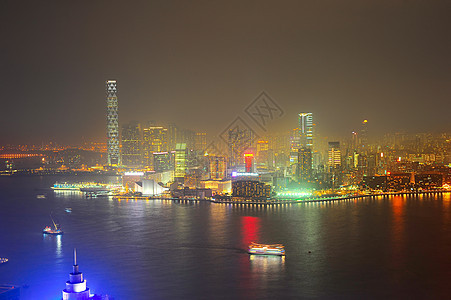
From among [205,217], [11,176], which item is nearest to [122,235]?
[205,217]

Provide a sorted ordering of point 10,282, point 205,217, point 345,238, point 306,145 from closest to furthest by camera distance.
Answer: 1. point 10,282
2. point 345,238
3. point 205,217
4. point 306,145

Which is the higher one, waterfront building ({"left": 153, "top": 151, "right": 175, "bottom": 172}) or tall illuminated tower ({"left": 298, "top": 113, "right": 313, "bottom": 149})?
tall illuminated tower ({"left": 298, "top": 113, "right": 313, "bottom": 149})

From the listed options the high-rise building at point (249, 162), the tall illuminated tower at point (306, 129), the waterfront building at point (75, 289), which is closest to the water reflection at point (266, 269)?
the waterfront building at point (75, 289)

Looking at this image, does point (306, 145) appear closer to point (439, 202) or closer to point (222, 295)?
point (439, 202)

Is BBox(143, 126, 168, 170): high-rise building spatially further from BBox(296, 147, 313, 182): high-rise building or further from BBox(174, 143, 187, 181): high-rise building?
BBox(296, 147, 313, 182): high-rise building

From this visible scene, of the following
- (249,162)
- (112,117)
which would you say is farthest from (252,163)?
(112,117)

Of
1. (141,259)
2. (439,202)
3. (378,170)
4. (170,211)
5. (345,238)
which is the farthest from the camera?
(378,170)

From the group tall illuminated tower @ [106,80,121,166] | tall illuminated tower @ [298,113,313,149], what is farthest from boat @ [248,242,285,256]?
tall illuminated tower @ [106,80,121,166]

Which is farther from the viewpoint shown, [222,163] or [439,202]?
[222,163]
